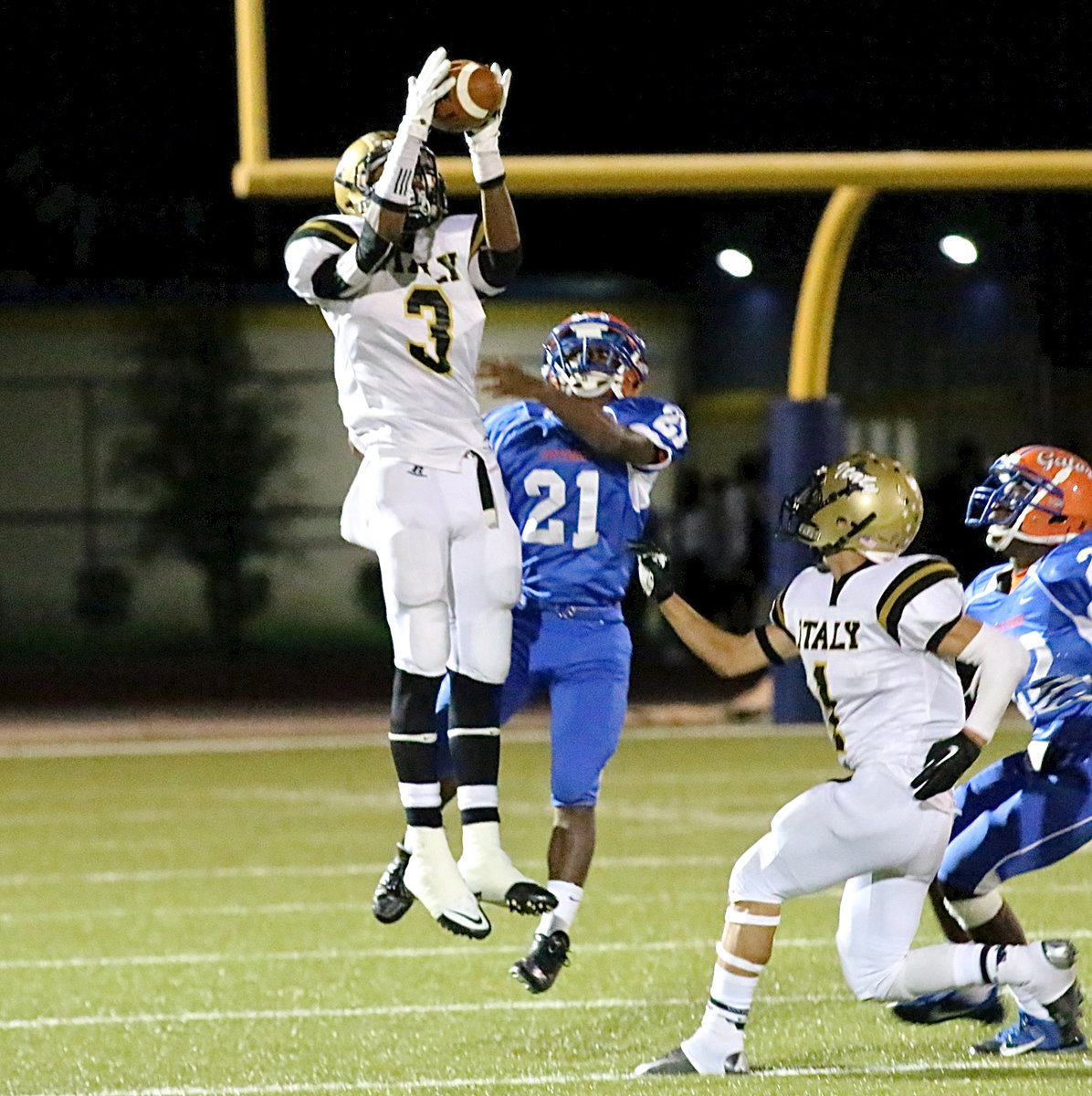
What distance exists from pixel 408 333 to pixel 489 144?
469mm

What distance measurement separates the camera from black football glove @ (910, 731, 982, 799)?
202 inches

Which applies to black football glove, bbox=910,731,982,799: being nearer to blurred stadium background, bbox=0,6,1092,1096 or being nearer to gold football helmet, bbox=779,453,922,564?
gold football helmet, bbox=779,453,922,564

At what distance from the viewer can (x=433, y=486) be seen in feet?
17.4

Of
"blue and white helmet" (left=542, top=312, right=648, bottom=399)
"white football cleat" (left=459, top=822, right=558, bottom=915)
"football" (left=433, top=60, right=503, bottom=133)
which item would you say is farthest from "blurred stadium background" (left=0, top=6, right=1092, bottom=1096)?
"football" (left=433, top=60, right=503, bottom=133)

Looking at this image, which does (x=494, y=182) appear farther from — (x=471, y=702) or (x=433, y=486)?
(x=471, y=702)

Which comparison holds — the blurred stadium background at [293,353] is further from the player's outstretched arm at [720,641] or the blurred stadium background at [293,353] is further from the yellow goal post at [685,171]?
the player's outstretched arm at [720,641]

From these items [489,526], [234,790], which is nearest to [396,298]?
[489,526]

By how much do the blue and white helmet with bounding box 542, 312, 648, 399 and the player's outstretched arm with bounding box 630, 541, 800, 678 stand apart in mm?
549

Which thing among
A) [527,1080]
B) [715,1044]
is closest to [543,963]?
[527,1080]

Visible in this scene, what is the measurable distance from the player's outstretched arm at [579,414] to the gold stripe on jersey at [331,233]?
0.41 meters

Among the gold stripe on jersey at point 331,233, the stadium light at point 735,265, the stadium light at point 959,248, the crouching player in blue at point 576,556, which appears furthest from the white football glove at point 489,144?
the stadium light at point 735,265

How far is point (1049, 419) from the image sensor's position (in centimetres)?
2436

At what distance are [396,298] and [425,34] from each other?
6058mm

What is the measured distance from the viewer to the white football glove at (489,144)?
5.09 metres
